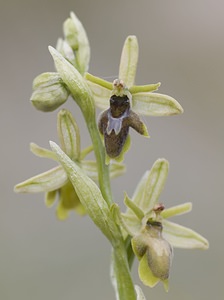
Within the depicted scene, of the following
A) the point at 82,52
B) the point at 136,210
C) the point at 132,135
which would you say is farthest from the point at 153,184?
the point at 132,135

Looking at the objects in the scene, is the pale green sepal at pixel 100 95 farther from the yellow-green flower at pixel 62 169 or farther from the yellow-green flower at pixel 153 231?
the yellow-green flower at pixel 153 231

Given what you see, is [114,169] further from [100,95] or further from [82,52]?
[82,52]

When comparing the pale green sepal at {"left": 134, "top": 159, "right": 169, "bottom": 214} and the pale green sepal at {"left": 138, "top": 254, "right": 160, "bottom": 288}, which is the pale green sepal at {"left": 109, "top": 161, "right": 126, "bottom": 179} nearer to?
the pale green sepal at {"left": 134, "top": 159, "right": 169, "bottom": 214}

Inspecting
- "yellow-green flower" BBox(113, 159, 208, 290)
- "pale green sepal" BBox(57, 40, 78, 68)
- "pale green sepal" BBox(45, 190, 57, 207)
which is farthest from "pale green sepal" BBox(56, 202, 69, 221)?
"pale green sepal" BBox(57, 40, 78, 68)

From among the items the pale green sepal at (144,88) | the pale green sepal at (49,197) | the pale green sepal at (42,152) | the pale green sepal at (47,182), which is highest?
the pale green sepal at (144,88)

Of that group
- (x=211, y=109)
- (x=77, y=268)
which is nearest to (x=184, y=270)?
(x=77, y=268)

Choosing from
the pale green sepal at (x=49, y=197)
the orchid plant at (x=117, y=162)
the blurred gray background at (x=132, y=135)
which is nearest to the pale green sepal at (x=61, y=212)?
the pale green sepal at (x=49, y=197)
